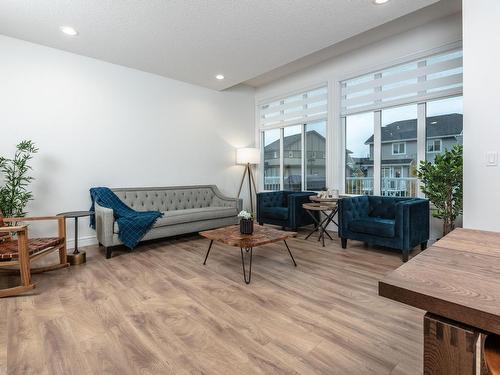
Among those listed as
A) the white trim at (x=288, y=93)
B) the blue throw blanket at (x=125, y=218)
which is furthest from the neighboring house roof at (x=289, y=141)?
the blue throw blanket at (x=125, y=218)

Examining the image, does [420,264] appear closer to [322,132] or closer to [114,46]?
[114,46]

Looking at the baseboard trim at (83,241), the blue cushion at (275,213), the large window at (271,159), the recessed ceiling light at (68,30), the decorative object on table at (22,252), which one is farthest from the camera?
the large window at (271,159)

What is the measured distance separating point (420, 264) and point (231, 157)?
5.19 m

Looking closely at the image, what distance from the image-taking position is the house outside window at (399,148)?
4047 millimetres

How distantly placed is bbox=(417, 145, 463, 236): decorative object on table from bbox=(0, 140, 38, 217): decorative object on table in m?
4.78

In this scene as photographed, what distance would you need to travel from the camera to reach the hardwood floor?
4.99 feet

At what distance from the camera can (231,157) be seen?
231 inches

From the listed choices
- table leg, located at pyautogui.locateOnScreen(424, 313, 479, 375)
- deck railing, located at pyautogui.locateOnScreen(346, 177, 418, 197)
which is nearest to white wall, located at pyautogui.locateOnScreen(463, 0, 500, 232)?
deck railing, located at pyautogui.locateOnScreen(346, 177, 418, 197)

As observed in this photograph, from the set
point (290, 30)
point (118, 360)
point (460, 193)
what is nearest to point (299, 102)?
point (290, 30)

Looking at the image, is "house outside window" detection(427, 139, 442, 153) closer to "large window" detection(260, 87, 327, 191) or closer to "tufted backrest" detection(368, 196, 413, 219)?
"tufted backrest" detection(368, 196, 413, 219)

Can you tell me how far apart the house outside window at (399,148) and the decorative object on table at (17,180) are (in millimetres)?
4915

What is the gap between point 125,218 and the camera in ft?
11.8

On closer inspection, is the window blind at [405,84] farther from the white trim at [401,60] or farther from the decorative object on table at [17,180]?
the decorative object on table at [17,180]

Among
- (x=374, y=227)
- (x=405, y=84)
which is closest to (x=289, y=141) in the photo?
(x=405, y=84)
